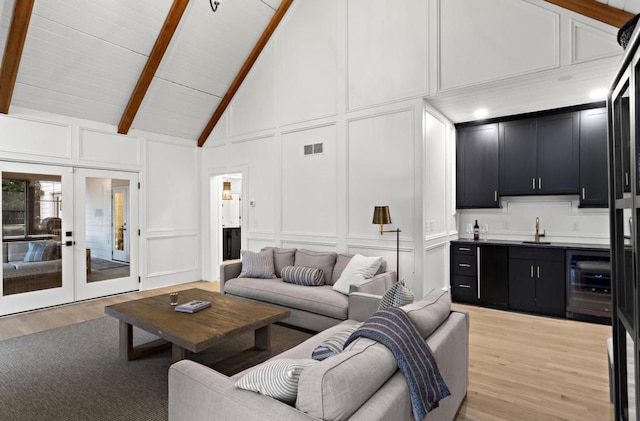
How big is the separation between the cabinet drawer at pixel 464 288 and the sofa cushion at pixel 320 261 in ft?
6.41

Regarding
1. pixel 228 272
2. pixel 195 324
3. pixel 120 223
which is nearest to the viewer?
pixel 195 324

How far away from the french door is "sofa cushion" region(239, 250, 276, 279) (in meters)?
2.40

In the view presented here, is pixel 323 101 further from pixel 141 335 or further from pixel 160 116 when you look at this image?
pixel 141 335

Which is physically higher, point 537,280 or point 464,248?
point 464,248

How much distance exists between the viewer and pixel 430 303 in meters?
2.18

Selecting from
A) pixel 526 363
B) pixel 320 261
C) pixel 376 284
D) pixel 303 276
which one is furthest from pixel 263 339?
pixel 526 363

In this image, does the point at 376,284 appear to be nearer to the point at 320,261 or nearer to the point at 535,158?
the point at 320,261

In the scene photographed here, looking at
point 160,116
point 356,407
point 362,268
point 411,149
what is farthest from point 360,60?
point 356,407

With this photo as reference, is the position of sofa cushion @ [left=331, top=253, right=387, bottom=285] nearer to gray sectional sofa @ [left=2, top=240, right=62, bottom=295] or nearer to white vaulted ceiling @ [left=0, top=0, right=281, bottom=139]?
white vaulted ceiling @ [left=0, top=0, right=281, bottom=139]

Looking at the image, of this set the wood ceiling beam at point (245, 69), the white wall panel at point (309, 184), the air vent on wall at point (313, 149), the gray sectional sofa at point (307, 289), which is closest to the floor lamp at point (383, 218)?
the gray sectional sofa at point (307, 289)

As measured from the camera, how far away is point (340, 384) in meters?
1.23

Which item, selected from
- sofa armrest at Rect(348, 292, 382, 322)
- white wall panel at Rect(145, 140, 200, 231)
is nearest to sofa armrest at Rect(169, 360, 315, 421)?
sofa armrest at Rect(348, 292, 382, 322)

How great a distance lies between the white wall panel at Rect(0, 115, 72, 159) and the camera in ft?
14.8

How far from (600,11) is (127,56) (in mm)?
5574
